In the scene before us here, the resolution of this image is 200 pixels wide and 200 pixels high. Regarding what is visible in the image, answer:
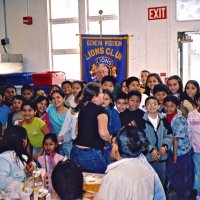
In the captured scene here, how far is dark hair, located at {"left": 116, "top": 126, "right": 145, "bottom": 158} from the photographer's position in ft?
6.16

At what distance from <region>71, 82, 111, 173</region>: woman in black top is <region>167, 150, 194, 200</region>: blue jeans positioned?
3.77 feet

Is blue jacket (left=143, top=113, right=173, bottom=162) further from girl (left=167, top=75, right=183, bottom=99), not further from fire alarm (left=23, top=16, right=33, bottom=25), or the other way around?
fire alarm (left=23, top=16, right=33, bottom=25)

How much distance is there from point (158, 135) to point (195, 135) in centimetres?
49

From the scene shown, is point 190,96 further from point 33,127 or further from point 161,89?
point 33,127

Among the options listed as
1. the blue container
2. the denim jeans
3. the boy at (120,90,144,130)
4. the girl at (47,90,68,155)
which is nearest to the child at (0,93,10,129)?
the girl at (47,90,68,155)

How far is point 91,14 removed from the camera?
7.30m

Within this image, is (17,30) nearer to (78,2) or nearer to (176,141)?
(78,2)

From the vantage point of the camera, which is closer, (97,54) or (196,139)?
(196,139)

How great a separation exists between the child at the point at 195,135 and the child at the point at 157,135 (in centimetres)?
30

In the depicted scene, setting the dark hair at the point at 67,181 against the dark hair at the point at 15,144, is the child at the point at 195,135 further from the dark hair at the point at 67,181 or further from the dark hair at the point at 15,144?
the dark hair at the point at 67,181

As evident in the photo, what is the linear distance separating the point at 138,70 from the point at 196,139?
3.24 meters

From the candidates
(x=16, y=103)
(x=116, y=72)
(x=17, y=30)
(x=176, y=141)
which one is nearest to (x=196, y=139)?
(x=176, y=141)

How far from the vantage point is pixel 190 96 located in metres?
4.11

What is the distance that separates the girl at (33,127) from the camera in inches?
151
